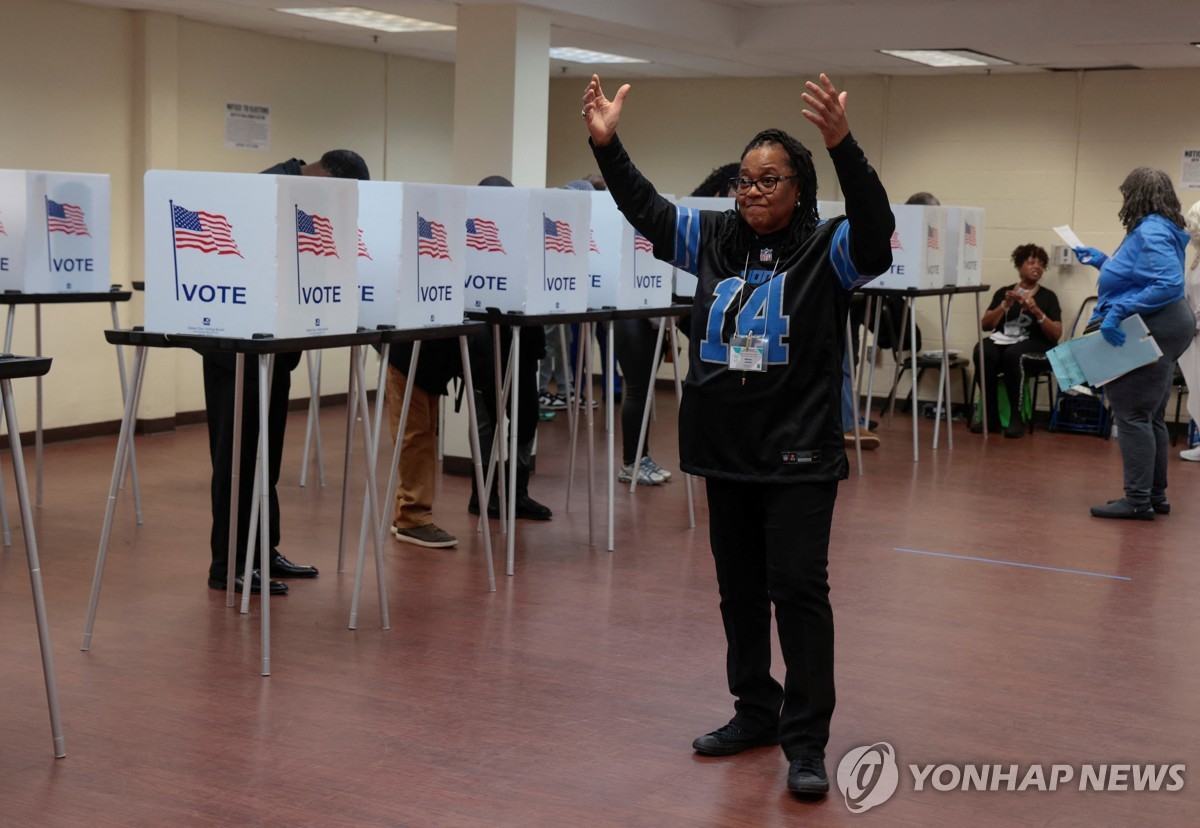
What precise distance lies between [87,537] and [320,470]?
55.4 inches

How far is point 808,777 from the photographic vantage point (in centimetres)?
313

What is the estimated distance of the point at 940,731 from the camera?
359 centimetres

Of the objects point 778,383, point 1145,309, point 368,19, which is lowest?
point 778,383

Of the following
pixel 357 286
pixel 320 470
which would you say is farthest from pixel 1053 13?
pixel 357 286

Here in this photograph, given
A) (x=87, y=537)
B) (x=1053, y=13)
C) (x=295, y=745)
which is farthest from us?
(x=1053, y=13)

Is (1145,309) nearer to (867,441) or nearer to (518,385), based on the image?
(867,441)

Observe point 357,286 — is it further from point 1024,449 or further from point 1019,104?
point 1019,104

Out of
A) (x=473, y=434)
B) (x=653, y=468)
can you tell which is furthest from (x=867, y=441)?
(x=473, y=434)

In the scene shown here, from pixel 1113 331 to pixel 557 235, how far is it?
2.88 m

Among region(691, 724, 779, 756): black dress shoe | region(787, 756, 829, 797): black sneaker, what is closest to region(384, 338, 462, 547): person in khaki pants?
region(691, 724, 779, 756): black dress shoe

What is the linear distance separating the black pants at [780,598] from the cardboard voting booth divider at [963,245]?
527cm

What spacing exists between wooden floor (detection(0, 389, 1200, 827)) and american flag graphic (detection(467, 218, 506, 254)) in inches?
46.7

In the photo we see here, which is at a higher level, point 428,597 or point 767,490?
point 767,490

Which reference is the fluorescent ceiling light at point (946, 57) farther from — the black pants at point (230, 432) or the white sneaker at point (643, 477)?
the black pants at point (230, 432)
